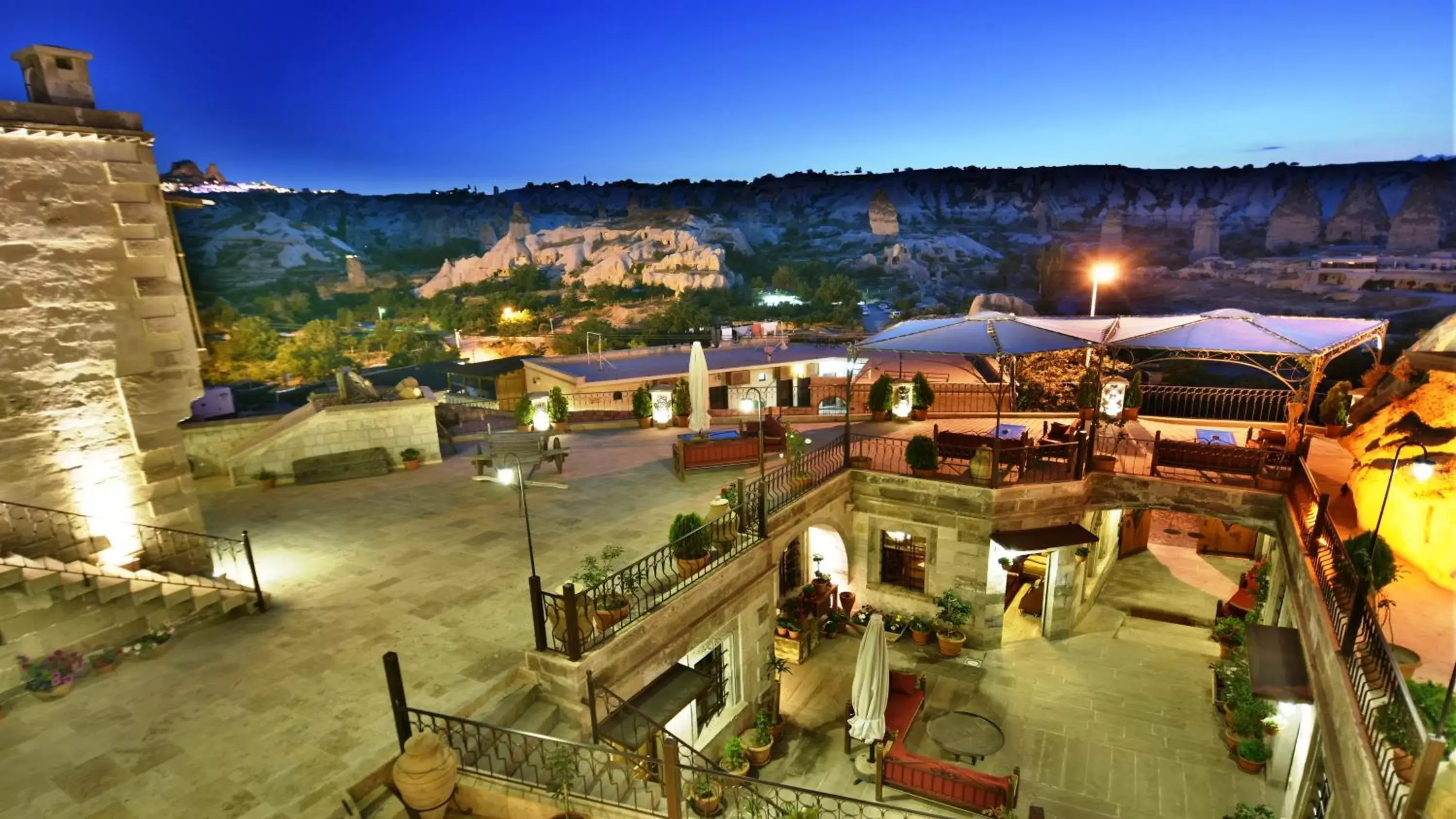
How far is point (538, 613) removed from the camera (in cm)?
786

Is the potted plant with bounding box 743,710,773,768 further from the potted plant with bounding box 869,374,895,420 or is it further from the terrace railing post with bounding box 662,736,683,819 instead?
the potted plant with bounding box 869,374,895,420

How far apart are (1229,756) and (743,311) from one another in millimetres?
58216

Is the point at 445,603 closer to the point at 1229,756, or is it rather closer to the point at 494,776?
the point at 494,776

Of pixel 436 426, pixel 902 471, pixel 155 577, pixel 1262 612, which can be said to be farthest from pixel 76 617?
pixel 1262 612

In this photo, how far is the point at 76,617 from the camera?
853 cm

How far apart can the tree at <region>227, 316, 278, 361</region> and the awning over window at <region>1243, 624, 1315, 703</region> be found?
57944mm

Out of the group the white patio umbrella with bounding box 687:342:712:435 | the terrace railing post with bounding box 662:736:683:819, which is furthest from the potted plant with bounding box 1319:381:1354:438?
the terrace railing post with bounding box 662:736:683:819

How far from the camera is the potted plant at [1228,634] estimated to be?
13914 mm

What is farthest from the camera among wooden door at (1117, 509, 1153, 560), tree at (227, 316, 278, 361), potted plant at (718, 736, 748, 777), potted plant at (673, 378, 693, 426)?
tree at (227, 316, 278, 361)

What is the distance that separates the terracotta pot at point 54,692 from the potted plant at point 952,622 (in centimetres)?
1468

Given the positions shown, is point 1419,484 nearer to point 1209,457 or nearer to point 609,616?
point 1209,457

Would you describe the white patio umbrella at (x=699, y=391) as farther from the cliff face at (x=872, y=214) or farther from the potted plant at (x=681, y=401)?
the cliff face at (x=872, y=214)

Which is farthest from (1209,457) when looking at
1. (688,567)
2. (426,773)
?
(426,773)

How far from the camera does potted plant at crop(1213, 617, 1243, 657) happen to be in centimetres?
1391
